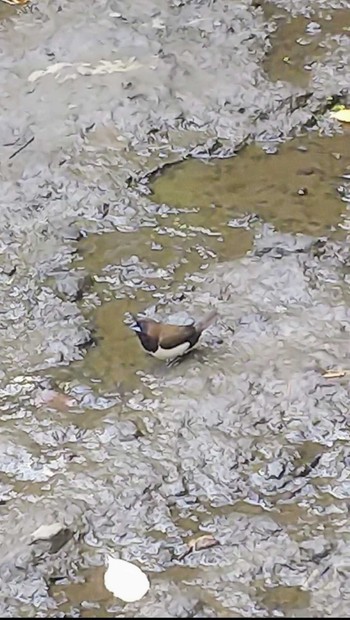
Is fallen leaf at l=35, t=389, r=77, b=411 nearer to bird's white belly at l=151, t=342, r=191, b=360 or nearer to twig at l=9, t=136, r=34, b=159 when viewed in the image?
bird's white belly at l=151, t=342, r=191, b=360

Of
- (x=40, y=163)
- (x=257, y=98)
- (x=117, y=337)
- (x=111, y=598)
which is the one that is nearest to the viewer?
(x=111, y=598)

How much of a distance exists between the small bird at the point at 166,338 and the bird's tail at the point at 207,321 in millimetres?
52

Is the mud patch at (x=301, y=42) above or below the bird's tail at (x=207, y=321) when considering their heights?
above

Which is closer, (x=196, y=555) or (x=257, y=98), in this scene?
(x=196, y=555)

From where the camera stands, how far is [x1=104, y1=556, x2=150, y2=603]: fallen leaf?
254cm

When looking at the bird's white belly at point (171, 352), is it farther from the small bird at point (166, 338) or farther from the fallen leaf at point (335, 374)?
the fallen leaf at point (335, 374)

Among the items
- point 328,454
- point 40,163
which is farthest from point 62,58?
point 328,454

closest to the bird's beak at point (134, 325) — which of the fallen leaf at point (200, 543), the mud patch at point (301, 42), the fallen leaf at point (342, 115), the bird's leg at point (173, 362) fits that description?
the bird's leg at point (173, 362)

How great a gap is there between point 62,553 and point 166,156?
5.16ft

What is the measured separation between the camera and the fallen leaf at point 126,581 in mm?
2539

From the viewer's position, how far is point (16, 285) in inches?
133

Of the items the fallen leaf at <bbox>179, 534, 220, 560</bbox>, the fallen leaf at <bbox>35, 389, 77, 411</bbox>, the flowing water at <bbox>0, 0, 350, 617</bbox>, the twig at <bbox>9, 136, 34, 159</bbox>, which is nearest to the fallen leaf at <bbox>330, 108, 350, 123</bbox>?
the flowing water at <bbox>0, 0, 350, 617</bbox>

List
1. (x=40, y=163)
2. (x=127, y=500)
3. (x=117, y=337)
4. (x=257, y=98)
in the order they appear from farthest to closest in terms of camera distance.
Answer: (x=257, y=98) → (x=40, y=163) → (x=117, y=337) → (x=127, y=500)

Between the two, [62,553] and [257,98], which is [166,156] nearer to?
[257,98]
